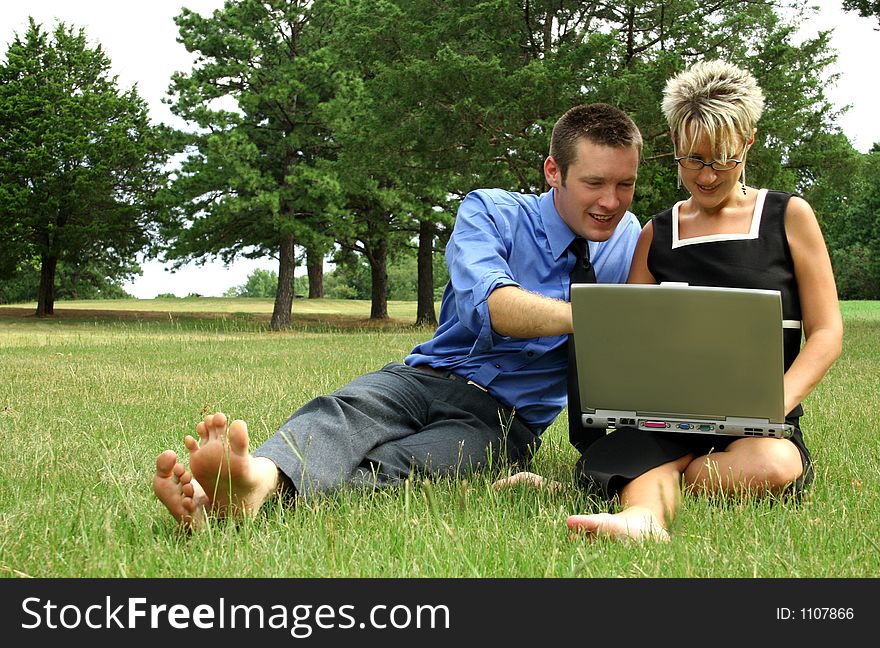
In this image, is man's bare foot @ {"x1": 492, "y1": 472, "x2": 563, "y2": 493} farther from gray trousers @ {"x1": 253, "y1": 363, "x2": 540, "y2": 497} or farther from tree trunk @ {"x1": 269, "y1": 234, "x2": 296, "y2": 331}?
tree trunk @ {"x1": 269, "y1": 234, "x2": 296, "y2": 331}

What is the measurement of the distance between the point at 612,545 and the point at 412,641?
826 millimetres

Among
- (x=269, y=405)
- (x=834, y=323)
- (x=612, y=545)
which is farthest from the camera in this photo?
(x=269, y=405)

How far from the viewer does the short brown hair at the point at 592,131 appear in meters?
3.42

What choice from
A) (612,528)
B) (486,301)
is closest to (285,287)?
(486,301)

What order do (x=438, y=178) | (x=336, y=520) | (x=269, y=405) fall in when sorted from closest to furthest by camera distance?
(x=336, y=520) → (x=269, y=405) → (x=438, y=178)

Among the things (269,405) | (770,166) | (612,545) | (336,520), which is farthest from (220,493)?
(770,166)

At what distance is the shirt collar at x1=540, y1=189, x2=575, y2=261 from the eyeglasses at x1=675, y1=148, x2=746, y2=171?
0.63 meters

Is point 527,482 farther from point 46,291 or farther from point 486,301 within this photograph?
point 46,291

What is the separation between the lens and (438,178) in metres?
22.5

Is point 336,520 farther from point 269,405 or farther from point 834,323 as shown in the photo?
point 269,405

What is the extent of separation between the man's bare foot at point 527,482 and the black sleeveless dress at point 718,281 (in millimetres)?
104

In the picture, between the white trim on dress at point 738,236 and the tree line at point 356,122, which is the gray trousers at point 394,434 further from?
the tree line at point 356,122

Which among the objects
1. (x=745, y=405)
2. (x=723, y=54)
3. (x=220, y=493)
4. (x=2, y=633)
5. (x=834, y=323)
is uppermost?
(x=723, y=54)

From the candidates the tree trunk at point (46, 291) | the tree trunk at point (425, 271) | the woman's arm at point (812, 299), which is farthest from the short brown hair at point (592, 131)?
the tree trunk at point (46, 291)
